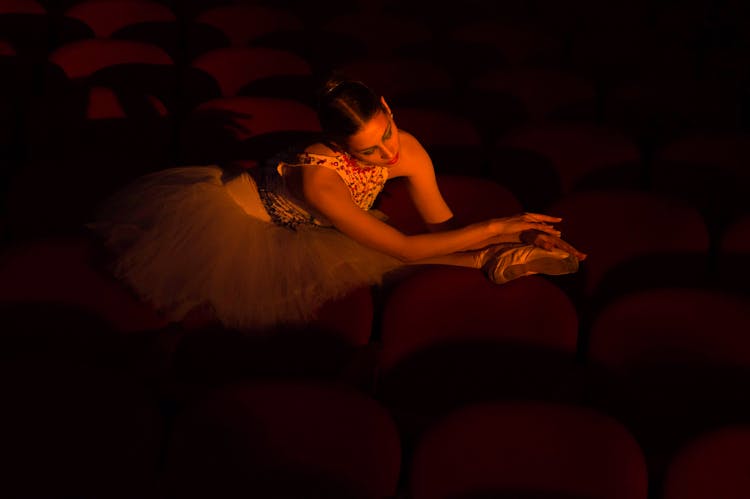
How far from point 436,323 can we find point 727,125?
2.06m

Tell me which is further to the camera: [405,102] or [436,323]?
[405,102]

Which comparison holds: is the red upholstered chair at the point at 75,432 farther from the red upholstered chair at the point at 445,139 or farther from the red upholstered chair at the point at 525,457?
the red upholstered chair at the point at 445,139

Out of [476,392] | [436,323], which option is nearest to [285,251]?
[436,323]

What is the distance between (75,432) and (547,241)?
1.31 metres

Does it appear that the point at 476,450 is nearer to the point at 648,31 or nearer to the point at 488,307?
the point at 488,307

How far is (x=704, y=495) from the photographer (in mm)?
1767

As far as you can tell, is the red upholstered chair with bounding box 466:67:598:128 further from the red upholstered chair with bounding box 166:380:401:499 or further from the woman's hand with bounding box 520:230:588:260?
the red upholstered chair with bounding box 166:380:401:499

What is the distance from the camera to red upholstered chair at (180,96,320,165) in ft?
10.2

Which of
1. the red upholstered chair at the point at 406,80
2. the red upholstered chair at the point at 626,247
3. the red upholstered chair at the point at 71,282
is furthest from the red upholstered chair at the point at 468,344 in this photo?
the red upholstered chair at the point at 406,80

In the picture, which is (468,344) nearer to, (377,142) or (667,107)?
(377,142)

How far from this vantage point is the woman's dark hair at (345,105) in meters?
2.01

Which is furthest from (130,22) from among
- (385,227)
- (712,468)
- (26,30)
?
(712,468)

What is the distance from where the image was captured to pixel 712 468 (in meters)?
1.77

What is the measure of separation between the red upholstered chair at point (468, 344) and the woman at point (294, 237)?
3.1 inches
